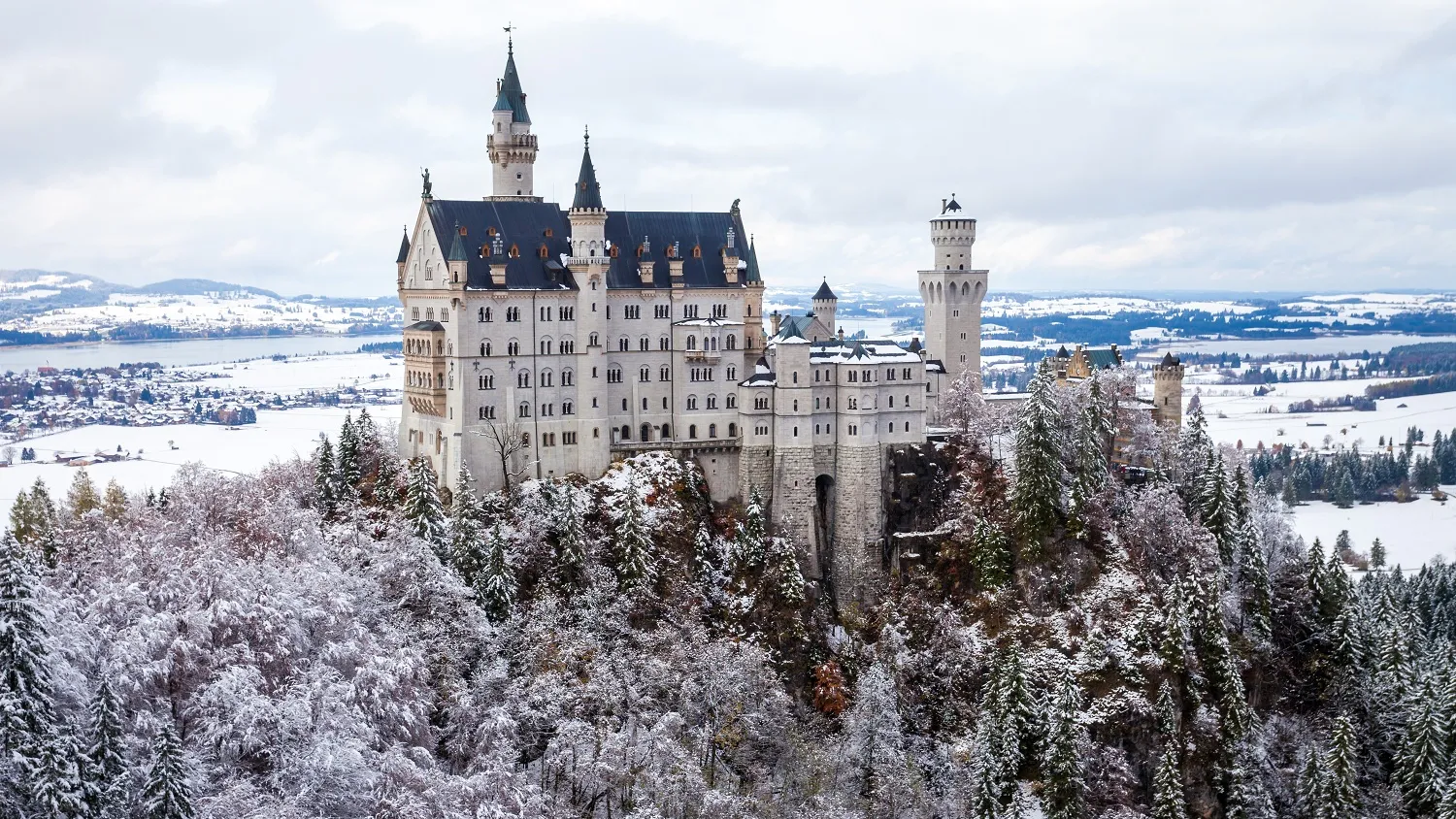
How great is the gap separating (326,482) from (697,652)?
94.8ft

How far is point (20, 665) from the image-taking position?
2206 inches

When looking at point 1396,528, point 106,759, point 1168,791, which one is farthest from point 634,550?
point 1396,528

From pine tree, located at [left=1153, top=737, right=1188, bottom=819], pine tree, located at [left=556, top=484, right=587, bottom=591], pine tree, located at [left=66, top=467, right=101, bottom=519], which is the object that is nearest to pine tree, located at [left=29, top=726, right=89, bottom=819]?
pine tree, located at [left=556, top=484, right=587, bottom=591]

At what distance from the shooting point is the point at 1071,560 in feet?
315

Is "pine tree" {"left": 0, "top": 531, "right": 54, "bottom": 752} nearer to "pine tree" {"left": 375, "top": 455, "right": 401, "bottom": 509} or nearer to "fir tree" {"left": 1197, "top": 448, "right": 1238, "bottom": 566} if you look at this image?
"pine tree" {"left": 375, "top": 455, "right": 401, "bottom": 509}

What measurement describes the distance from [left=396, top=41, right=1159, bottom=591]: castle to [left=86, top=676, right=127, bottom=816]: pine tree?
132 feet

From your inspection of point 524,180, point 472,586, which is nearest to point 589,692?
point 472,586

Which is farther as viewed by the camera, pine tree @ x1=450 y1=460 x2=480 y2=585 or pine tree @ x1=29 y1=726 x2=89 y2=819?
pine tree @ x1=450 y1=460 x2=480 y2=585

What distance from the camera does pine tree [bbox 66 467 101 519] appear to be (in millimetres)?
98625

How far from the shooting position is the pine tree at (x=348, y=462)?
319 ft

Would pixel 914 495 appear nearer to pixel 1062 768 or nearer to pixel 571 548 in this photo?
pixel 1062 768

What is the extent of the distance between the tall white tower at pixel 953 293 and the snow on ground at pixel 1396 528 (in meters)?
61.6

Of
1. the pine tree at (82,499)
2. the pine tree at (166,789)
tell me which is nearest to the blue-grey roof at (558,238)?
the pine tree at (82,499)

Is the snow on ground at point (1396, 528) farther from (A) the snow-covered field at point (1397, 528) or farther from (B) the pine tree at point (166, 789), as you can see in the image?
(B) the pine tree at point (166, 789)
